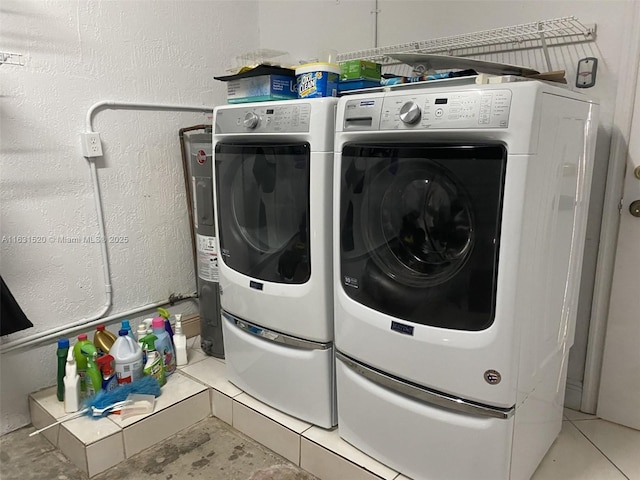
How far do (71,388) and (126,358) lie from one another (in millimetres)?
214

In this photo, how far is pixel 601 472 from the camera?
5.15ft

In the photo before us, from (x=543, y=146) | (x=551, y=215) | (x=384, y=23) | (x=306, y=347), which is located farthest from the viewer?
(x=384, y=23)

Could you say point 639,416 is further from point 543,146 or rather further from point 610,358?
point 543,146

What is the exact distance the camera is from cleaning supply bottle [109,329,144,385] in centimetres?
187

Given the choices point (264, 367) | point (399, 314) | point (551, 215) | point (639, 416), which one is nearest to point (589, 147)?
point (551, 215)

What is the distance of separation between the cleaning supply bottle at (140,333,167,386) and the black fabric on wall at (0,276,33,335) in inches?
17.7

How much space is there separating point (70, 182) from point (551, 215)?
1.82 m

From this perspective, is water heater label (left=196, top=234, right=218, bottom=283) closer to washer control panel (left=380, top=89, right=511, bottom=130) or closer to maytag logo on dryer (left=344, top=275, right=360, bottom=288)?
maytag logo on dryer (left=344, top=275, right=360, bottom=288)

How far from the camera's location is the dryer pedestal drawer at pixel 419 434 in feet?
4.25

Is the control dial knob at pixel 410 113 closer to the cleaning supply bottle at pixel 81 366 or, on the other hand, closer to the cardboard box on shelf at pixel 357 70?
the cardboard box on shelf at pixel 357 70

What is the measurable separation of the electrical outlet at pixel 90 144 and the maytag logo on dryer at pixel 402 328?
1471 millimetres

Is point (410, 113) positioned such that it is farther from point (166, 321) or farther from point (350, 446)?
point (166, 321)

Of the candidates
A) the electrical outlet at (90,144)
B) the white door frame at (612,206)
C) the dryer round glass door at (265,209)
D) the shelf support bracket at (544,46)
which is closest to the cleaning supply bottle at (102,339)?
the dryer round glass door at (265,209)

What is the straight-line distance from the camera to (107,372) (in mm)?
1862
